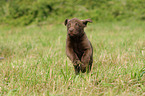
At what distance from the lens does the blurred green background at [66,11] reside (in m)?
15.1

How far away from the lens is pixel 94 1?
674 inches

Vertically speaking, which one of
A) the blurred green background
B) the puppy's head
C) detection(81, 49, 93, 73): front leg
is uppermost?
the blurred green background

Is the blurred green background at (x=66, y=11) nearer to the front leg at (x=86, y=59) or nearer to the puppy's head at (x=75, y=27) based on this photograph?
the puppy's head at (x=75, y=27)

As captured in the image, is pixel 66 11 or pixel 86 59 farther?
pixel 66 11

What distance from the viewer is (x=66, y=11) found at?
16.1m

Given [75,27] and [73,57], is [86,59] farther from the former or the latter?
[75,27]

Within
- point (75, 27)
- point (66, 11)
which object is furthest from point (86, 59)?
point (66, 11)

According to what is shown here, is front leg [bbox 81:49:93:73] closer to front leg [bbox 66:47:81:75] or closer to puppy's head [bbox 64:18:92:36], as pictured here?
front leg [bbox 66:47:81:75]

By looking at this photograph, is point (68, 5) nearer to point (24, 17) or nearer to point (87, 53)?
point (24, 17)

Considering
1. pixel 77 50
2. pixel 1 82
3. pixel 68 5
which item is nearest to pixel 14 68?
pixel 1 82

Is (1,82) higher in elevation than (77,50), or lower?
lower

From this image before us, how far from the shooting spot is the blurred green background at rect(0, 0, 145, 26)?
15.1m

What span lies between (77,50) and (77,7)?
41.2 feet

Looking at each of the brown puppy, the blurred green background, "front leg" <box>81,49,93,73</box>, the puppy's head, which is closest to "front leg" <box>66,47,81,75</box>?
the brown puppy
